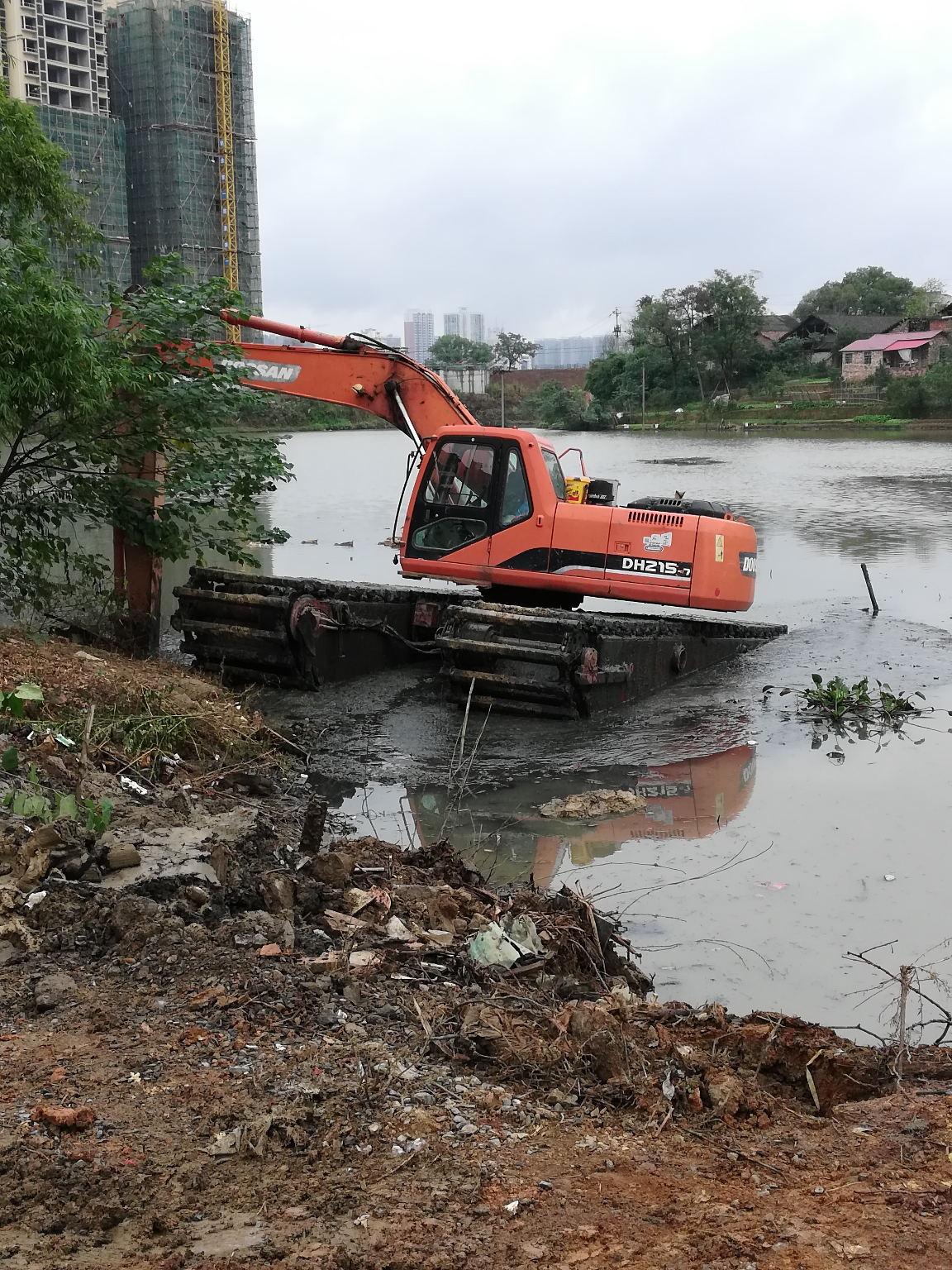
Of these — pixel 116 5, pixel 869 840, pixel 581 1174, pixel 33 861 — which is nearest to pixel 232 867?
pixel 33 861

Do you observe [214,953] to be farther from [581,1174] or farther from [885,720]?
[885,720]

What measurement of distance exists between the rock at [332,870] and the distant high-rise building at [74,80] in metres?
59.3

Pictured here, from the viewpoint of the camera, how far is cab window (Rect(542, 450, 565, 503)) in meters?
11.6

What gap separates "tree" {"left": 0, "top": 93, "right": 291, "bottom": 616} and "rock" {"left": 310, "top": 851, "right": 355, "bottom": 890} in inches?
191

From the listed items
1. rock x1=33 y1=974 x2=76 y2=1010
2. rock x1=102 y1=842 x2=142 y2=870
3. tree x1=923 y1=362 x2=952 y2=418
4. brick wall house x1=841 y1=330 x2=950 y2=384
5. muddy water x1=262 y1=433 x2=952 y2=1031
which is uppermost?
brick wall house x1=841 y1=330 x2=950 y2=384

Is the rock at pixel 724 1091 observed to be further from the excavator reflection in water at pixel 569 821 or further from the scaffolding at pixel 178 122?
the scaffolding at pixel 178 122

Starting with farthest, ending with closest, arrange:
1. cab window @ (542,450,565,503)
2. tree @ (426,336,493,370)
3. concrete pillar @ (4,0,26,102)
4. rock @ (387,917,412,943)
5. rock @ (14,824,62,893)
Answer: tree @ (426,336,493,370) < concrete pillar @ (4,0,26,102) < cab window @ (542,450,565,503) < rock @ (14,824,62,893) < rock @ (387,917,412,943)

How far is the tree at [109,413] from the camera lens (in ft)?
30.3

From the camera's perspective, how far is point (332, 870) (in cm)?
576

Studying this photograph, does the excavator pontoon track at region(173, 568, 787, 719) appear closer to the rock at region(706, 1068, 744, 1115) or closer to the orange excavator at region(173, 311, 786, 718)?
the orange excavator at region(173, 311, 786, 718)

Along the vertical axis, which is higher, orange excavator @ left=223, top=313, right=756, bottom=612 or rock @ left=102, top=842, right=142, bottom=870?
orange excavator @ left=223, top=313, right=756, bottom=612

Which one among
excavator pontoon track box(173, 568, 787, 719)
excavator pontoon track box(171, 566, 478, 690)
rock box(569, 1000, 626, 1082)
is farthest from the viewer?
excavator pontoon track box(171, 566, 478, 690)

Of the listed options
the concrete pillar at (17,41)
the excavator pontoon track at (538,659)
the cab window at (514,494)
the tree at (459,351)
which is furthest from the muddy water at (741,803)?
the tree at (459,351)

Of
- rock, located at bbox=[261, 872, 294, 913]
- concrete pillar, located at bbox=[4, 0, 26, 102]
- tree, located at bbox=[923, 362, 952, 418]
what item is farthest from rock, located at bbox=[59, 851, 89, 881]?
tree, located at bbox=[923, 362, 952, 418]
